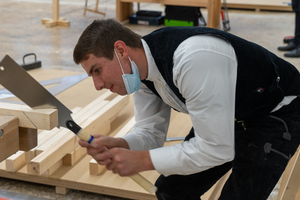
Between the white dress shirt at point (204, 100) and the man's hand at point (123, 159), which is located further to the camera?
the man's hand at point (123, 159)

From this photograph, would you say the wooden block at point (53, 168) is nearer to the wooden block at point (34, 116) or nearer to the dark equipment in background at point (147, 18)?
the wooden block at point (34, 116)

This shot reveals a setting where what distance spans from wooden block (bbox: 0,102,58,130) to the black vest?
465mm

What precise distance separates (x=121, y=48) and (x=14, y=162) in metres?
1.33

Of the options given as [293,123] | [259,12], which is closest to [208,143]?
[293,123]

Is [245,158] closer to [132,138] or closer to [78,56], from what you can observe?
[132,138]

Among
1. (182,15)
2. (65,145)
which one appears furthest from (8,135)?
(182,15)

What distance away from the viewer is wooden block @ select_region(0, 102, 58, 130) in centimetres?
137

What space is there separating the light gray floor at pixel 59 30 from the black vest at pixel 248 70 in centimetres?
108

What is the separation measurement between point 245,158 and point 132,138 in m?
0.55

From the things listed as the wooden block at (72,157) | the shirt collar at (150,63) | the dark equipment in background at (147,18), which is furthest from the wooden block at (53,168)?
the dark equipment in background at (147,18)

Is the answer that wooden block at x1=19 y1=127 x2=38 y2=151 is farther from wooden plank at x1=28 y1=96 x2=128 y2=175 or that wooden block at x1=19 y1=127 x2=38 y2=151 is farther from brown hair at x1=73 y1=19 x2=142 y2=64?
wooden plank at x1=28 y1=96 x2=128 y2=175

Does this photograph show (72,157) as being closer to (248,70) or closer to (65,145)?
(65,145)

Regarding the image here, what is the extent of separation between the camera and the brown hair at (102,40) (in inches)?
56.1

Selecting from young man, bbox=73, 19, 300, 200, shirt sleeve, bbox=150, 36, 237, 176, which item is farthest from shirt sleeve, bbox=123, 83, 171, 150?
shirt sleeve, bbox=150, 36, 237, 176
